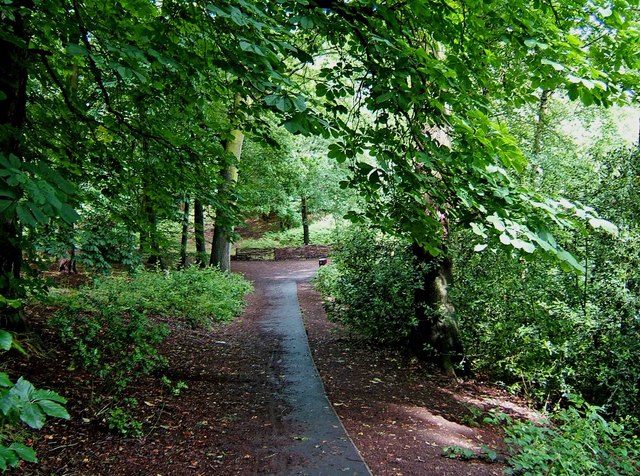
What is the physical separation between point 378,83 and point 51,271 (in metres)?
13.6

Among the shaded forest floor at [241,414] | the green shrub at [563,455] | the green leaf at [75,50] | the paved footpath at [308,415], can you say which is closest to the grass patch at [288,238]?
the paved footpath at [308,415]

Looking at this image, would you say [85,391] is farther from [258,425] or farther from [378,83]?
[378,83]

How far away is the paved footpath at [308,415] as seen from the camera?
3.82m

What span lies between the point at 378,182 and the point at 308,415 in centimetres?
292

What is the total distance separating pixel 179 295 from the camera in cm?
1053

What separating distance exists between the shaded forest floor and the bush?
1.87 ft

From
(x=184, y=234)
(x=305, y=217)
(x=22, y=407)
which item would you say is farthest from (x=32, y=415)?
(x=305, y=217)

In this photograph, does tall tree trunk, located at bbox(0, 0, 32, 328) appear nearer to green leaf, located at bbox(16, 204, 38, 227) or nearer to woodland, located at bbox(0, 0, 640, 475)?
woodland, located at bbox(0, 0, 640, 475)

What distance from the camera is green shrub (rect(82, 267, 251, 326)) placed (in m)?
8.86

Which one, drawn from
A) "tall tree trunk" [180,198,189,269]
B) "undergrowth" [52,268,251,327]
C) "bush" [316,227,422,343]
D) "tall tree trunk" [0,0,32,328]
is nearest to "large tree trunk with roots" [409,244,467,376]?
"bush" [316,227,422,343]

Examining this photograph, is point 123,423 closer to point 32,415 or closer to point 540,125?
point 32,415

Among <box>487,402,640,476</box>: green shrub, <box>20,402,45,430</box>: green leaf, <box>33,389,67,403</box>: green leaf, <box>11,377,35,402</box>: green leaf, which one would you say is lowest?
<box>487,402,640,476</box>: green shrub

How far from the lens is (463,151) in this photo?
11.8 feet

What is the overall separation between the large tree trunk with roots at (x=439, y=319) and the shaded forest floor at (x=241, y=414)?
35 cm
